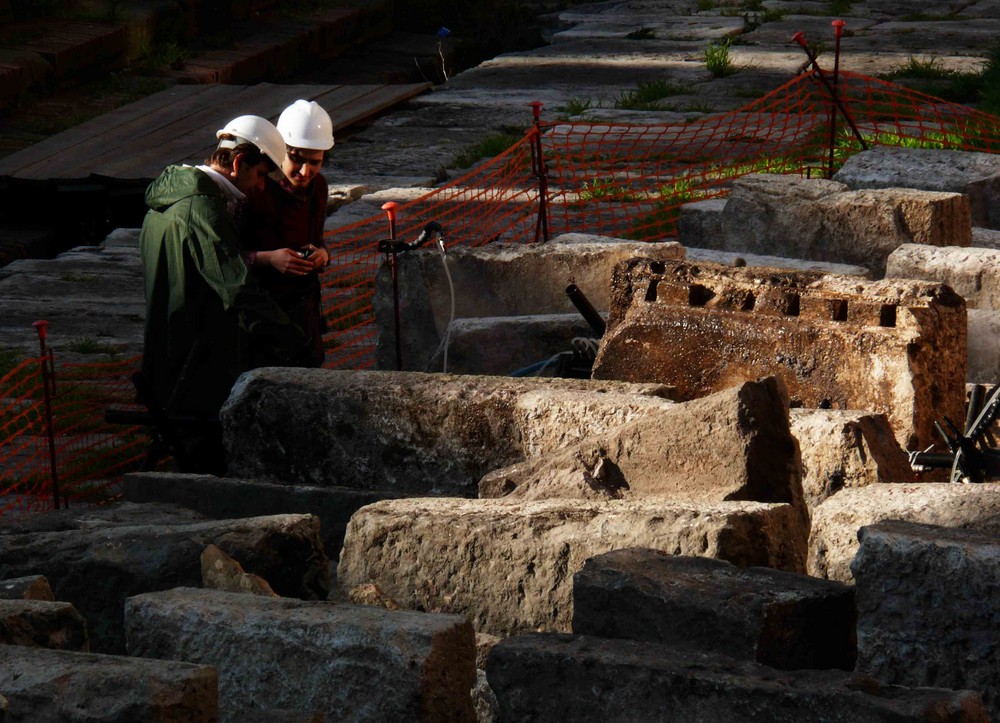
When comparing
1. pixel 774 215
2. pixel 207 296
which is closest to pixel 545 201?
pixel 774 215

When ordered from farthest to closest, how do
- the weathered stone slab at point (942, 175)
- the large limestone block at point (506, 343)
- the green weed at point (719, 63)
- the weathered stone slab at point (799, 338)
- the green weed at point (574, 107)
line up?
the green weed at point (719, 63) < the green weed at point (574, 107) < the weathered stone slab at point (942, 175) < the large limestone block at point (506, 343) < the weathered stone slab at point (799, 338)

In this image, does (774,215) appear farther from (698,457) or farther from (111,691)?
(111,691)

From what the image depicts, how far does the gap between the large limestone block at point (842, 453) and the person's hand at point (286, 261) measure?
2.83 meters

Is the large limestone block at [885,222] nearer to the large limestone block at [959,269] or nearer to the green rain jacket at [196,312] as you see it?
the large limestone block at [959,269]

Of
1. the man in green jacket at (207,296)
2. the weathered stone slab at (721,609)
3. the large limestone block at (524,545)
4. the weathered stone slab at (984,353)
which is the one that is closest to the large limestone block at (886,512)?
the large limestone block at (524,545)

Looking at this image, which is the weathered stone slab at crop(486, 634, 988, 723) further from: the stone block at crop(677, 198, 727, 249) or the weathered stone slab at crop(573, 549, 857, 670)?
the stone block at crop(677, 198, 727, 249)

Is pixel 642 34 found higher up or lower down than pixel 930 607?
higher up

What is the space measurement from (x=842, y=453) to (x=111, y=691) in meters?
2.17

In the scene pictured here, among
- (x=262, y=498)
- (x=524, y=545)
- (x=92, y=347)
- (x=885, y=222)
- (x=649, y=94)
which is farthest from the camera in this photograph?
(x=649, y=94)

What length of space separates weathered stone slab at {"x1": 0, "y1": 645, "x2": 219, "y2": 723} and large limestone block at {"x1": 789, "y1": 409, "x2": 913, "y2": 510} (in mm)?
2003

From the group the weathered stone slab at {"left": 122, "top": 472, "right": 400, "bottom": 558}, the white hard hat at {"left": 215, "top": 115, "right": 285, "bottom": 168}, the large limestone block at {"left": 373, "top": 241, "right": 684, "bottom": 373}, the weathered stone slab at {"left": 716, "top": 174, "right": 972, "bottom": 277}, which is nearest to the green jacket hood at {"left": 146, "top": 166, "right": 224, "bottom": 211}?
the white hard hat at {"left": 215, "top": 115, "right": 285, "bottom": 168}

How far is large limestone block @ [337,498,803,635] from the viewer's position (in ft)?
11.5

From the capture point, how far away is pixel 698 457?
4016 mm

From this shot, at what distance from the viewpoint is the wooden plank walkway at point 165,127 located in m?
11.6
